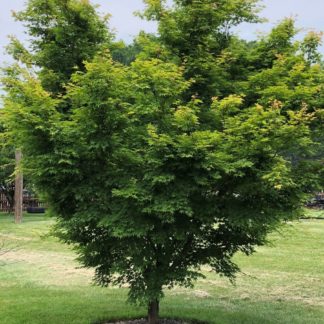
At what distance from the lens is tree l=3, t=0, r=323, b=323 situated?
4.70 metres

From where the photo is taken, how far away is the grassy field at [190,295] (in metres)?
7.12

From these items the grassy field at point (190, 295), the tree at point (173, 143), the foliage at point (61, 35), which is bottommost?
the grassy field at point (190, 295)

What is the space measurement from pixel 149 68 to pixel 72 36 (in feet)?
5.32

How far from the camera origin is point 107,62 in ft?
15.7

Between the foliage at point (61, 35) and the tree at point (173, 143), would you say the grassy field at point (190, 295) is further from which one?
the foliage at point (61, 35)

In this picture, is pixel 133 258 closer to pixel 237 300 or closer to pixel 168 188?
pixel 168 188

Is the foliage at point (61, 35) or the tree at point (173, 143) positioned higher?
the foliage at point (61, 35)

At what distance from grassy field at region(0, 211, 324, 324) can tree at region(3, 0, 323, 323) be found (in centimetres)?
100

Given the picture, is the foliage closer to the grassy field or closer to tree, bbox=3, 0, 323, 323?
tree, bbox=3, 0, 323, 323

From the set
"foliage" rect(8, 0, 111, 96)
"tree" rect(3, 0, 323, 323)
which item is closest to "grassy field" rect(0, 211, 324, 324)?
"tree" rect(3, 0, 323, 323)

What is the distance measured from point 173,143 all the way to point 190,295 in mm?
4779

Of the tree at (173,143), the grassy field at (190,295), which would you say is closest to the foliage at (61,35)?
the tree at (173,143)

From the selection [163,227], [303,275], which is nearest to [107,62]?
[163,227]

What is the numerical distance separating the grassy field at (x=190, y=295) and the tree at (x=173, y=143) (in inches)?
39.3
